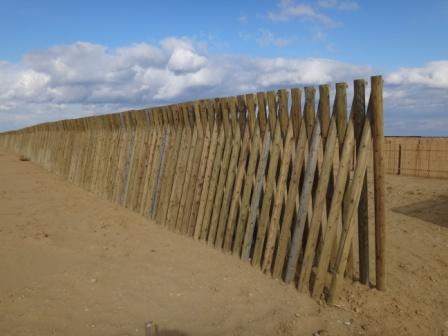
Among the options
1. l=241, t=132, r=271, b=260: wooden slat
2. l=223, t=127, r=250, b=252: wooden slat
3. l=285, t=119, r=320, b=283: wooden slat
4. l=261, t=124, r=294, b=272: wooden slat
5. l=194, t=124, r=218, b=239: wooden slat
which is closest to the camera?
l=285, t=119, r=320, b=283: wooden slat

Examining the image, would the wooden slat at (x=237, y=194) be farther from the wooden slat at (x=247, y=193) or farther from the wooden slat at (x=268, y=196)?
the wooden slat at (x=268, y=196)

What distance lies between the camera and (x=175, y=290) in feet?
12.6

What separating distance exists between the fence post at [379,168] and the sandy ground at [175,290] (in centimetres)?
28

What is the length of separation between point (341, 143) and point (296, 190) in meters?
0.64

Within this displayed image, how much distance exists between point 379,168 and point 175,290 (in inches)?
83.2

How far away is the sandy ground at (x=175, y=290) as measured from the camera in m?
3.18

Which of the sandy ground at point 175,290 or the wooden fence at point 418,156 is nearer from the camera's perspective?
the sandy ground at point 175,290

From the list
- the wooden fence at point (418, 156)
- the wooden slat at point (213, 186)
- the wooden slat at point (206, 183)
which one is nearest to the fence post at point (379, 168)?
the wooden slat at point (213, 186)

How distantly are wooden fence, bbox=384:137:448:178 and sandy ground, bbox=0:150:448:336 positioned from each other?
829 centimetres

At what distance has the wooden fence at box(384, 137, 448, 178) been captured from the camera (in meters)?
13.4

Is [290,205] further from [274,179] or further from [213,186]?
[213,186]

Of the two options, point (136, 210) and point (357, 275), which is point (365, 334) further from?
point (136, 210)

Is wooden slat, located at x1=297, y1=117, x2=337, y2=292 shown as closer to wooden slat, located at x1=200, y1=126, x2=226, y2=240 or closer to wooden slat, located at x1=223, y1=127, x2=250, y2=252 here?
wooden slat, located at x1=223, y1=127, x2=250, y2=252

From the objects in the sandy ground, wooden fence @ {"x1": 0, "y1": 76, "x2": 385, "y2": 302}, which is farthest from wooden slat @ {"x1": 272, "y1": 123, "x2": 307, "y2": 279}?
the sandy ground
